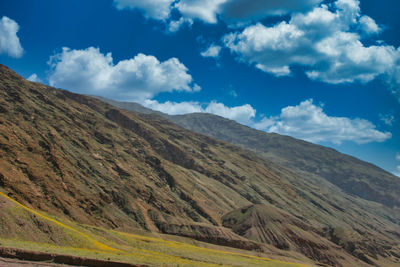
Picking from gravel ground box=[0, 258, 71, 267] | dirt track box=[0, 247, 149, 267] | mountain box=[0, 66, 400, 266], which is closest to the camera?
gravel ground box=[0, 258, 71, 267]

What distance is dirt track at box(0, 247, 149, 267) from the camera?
2109cm

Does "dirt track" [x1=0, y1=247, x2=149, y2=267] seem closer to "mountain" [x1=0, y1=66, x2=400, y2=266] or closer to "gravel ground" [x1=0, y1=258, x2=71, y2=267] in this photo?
"gravel ground" [x1=0, y1=258, x2=71, y2=267]

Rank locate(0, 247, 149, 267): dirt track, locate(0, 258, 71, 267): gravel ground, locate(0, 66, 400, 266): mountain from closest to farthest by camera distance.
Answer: locate(0, 258, 71, 267): gravel ground < locate(0, 247, 149, 267): dirt track < locate(0, 66, 400, 266): mountain

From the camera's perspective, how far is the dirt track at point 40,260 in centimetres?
2109

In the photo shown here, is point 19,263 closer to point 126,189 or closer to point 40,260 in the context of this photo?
point 40,260

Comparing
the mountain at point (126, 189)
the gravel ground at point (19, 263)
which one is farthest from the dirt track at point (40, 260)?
the mountain at point (126, 189)

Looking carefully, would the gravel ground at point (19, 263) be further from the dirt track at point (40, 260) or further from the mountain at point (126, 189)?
the mountain at point (126, 189)

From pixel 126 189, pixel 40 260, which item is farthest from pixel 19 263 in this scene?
pixel 126 189

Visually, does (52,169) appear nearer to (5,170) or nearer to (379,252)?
(5,170)

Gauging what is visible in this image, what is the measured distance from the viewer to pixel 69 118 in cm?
10631

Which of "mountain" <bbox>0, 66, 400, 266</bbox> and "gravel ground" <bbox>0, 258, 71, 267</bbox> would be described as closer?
"gravel ground" <bbox>0, 258, 71, 267</bbox>

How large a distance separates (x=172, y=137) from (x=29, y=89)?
94.3 metres

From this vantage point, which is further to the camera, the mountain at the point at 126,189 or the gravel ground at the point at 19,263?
the mountain at the point at 126,189

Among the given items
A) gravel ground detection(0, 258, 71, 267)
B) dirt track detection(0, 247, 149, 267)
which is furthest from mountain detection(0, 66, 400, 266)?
gravel ground detection(0, 258, 71, 267)
